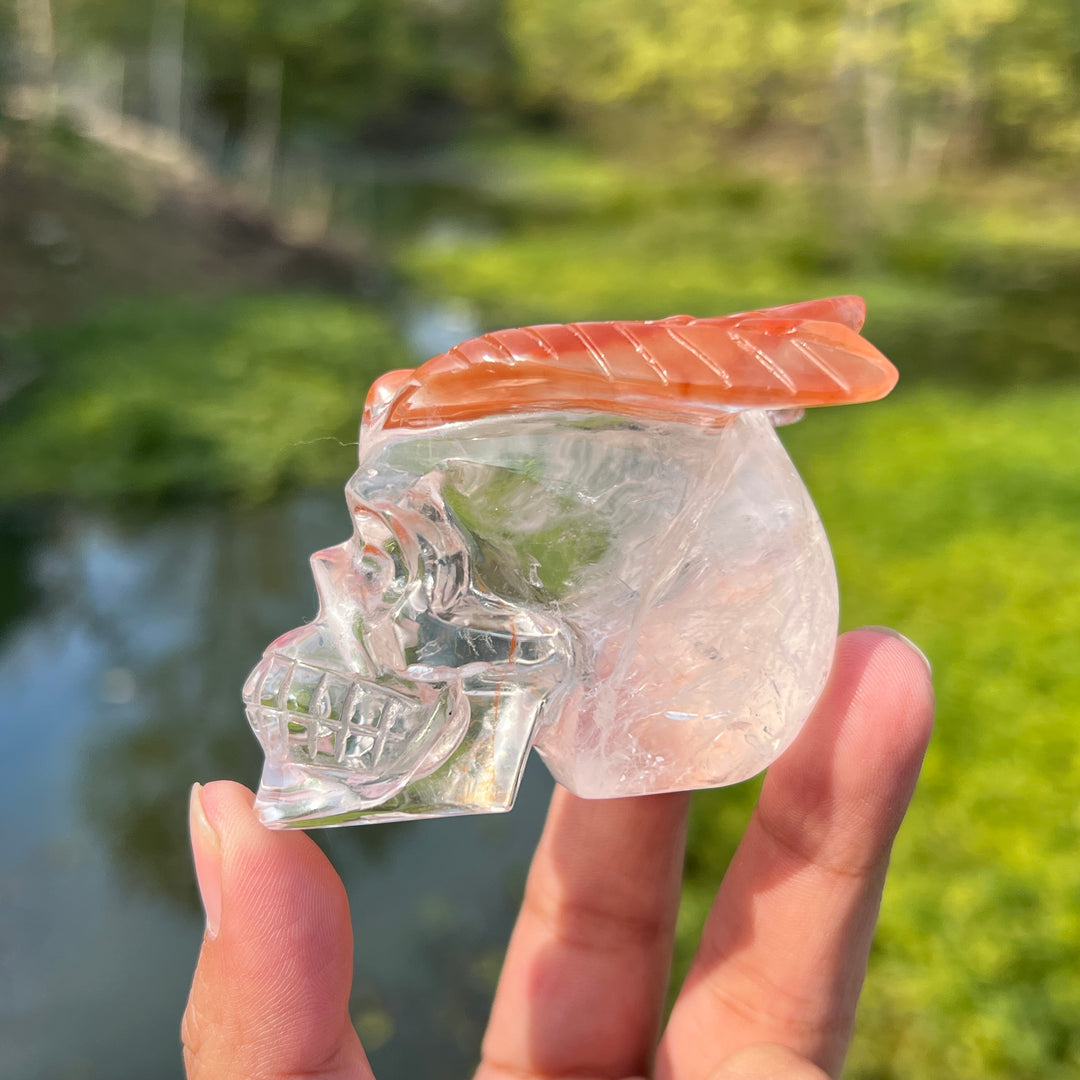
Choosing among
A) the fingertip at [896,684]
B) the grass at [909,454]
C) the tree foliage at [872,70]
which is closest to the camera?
the fingertip at [896,684]

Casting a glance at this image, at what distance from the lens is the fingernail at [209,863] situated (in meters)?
0.98

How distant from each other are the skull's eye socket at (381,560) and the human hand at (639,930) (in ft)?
0.92

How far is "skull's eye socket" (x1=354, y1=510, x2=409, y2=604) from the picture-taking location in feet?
3.53

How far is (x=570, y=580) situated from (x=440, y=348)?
5.88 metres

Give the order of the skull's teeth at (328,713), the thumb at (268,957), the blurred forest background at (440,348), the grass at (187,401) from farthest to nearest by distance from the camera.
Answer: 1. the grass at (187,401)
2. the blurred forest background at (440,348)
3. the skull's teeth at (328,713)
4. the thumb at (268,957)

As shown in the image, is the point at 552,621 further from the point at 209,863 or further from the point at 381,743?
the point at 209,863

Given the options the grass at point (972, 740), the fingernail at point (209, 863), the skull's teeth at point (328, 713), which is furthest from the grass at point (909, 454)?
the fingernail at point (209, 863)

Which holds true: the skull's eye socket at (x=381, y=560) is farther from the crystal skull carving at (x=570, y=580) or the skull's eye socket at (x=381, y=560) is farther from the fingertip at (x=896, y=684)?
the fingertip at (x=896, y=684)

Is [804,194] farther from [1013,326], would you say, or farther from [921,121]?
[1013,326]

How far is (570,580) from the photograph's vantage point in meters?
1.15

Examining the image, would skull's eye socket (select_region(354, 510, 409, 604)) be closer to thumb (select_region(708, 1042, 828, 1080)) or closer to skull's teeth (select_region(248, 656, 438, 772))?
skull's teeth (select_region(248, 656, 438, 772))

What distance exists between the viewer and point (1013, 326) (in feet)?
25.9

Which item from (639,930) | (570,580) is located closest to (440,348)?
(639,930)

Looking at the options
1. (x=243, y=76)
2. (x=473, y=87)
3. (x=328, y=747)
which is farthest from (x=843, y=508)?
(x=473, y=87)
